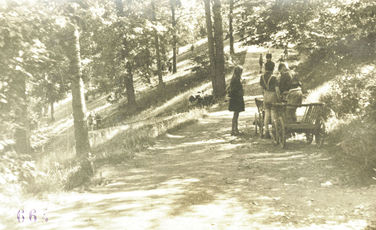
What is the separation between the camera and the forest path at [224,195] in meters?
5.35

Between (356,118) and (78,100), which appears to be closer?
(356,118)

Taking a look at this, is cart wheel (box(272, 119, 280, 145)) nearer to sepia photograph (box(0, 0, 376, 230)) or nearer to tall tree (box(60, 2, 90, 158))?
sepia photograph (box(0, 0, 376, 230))

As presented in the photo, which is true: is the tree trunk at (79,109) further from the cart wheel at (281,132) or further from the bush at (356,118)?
the bush at (356,118)

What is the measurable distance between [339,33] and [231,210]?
22.8 feet

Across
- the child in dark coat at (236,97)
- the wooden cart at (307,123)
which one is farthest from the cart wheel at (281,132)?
the child in dark coat at (236,97)

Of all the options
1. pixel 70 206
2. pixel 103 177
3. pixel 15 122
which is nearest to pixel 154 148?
pixel 103 177

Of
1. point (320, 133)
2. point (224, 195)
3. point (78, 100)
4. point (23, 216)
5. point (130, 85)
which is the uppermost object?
point (130, 85)

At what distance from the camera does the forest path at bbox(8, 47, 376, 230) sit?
5.35 metres

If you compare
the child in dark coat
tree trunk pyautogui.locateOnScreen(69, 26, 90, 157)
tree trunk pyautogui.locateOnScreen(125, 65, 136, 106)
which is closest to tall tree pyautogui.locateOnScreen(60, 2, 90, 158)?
tree trunk pyautogui.locateOnScreen(69, 26, 90, 157)

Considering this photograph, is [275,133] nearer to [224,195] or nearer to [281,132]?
[281,132]

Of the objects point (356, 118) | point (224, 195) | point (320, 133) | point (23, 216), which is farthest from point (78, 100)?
point (356, 118)

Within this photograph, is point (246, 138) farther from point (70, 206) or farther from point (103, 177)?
point (70, 206)

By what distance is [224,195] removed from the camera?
656 centimetres

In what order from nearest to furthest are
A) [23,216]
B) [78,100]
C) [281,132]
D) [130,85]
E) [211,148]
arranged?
1. [23,216]
2. [78,100]
3. [281,132]
4. [211,148]
5. [130,85]
